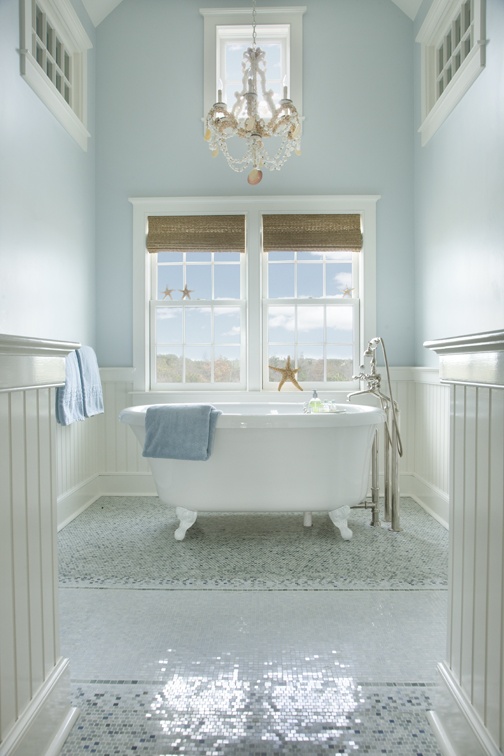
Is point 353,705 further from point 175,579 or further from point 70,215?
point 70,215

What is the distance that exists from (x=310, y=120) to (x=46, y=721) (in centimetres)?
376

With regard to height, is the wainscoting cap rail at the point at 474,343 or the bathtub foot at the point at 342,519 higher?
the wainscoting cap rail at the point at 474,343

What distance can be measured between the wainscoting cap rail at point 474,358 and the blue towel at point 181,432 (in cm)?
146

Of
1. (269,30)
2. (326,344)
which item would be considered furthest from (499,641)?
(269,30)

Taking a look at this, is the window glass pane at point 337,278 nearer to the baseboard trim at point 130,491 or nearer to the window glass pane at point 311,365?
the window glass pane at point 311,365

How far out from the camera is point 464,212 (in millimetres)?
2830

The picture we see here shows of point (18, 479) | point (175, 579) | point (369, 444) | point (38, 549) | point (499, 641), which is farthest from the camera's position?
point (369, 444)

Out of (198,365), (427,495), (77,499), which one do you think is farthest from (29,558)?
(427,495)

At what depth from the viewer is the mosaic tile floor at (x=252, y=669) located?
1.31 metres

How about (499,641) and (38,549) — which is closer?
(499,641)

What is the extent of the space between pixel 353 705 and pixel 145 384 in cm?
275

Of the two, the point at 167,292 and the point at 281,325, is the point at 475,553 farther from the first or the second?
the point at 167,292

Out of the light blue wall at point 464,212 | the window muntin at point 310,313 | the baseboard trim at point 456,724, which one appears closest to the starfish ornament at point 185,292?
→ the window muntin at point 310,313

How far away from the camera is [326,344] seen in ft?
12.8
